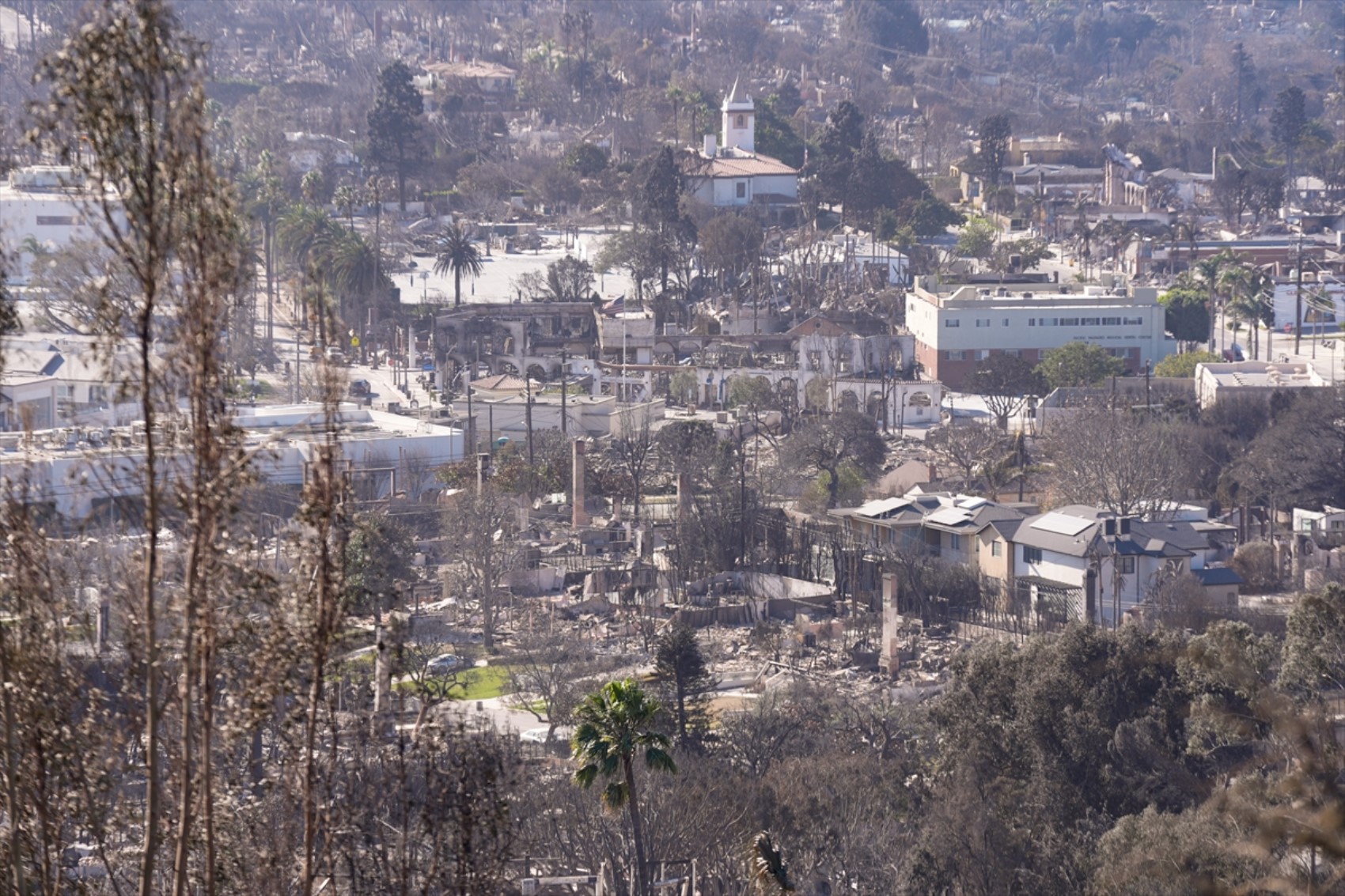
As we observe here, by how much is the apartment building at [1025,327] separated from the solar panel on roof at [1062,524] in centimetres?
1026

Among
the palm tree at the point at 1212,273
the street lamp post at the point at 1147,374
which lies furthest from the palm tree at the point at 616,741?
the palm tree at the point at 1212,273

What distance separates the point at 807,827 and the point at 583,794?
1.19 m

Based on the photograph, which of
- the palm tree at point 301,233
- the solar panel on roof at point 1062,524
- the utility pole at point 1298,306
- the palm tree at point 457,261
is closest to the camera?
the solar panel on roof at point 1062,524

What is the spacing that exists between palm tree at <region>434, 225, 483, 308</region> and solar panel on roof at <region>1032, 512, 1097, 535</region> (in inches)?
553

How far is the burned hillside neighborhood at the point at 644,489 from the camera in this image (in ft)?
14.7

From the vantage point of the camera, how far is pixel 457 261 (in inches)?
1228

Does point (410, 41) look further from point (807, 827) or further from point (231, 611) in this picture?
point (231, 611)

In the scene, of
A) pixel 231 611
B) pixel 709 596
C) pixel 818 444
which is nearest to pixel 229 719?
pixel 231 611

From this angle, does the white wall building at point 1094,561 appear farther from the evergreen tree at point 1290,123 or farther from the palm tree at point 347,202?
the evergreen tree at point 1290,123

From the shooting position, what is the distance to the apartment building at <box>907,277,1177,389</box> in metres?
28.4

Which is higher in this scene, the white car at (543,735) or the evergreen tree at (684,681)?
the evergreen tree at (684,681)

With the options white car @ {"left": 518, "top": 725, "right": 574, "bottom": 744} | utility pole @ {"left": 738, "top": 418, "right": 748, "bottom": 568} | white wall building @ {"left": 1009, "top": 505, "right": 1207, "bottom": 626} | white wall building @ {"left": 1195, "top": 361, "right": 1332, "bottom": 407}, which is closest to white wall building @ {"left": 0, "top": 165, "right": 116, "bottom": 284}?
utility pole @ {"left": 738, "top": 418, "right": 748, "bottom": 568}

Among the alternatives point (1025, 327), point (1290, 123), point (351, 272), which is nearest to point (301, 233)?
point (351, 272)

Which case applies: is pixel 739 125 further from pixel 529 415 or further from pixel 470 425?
pixel 529 415
